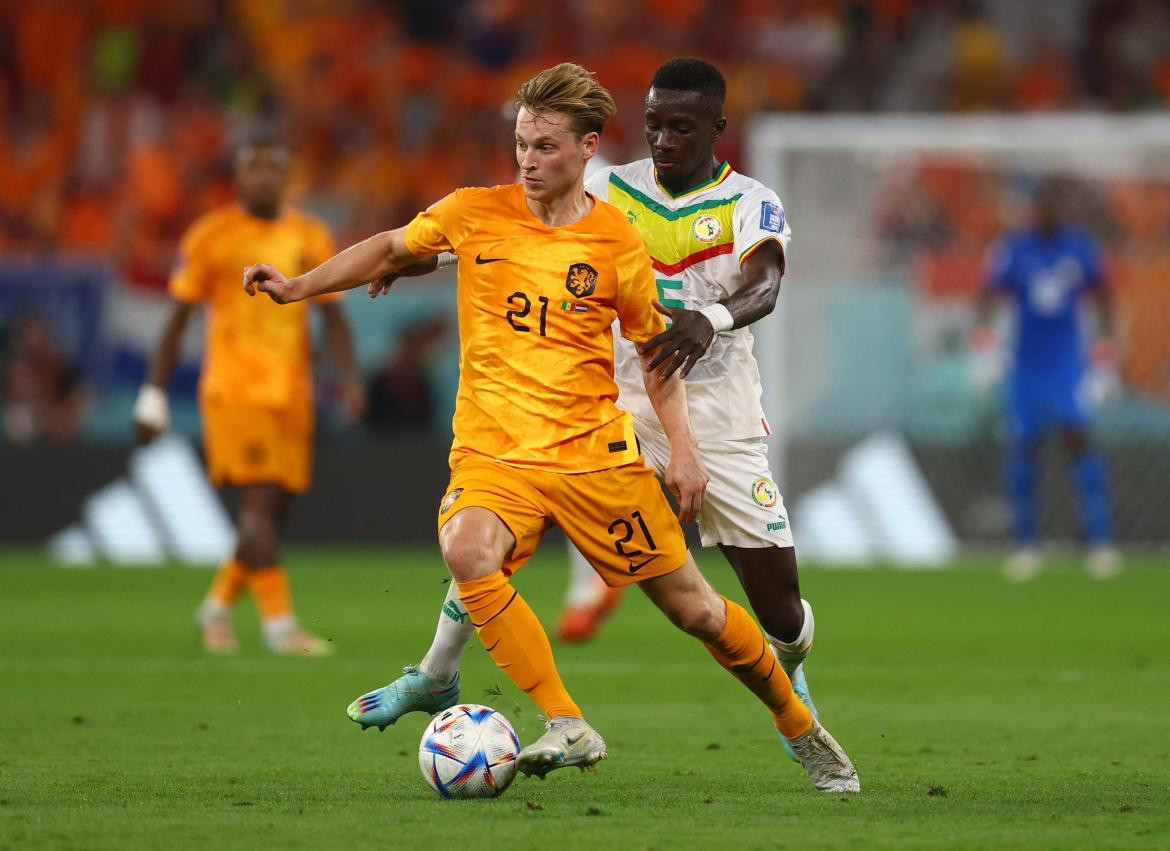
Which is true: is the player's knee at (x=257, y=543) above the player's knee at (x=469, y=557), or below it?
below

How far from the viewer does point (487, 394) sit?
5.30 meters

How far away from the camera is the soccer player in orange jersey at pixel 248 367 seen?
9.25 m

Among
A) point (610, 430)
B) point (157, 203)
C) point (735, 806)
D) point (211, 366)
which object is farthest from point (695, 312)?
point (157, 203)

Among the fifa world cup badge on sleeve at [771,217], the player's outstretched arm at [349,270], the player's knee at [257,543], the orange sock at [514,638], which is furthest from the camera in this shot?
the player's knee at [257,543]

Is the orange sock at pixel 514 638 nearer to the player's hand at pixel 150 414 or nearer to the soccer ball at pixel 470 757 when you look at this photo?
the soccer ball at pixel 470 757

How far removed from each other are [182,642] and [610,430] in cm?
489

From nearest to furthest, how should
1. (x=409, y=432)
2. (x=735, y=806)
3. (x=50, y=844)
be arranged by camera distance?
(x=50, y=844) → (x=735, y=806) → (x=409, y=432)

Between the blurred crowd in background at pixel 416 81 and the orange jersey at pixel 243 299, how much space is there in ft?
21.9

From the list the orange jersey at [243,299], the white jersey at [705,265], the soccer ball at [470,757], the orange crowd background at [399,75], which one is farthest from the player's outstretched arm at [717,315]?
the orange crowd background at [399,75]

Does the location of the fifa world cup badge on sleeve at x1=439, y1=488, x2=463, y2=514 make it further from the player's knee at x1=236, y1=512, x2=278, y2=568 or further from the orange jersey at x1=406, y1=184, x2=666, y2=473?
the player's knee at x1=236, y1=512, x2=278, y2=568

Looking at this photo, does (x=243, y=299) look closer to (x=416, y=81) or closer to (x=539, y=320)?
(x=539, y=320)

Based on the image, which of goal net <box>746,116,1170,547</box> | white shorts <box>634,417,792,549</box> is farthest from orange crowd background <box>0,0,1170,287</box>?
white shorts <box>634,417,792,549</box>

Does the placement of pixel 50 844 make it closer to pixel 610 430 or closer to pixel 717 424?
pixel 610 430

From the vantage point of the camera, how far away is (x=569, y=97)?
523 centimetres
